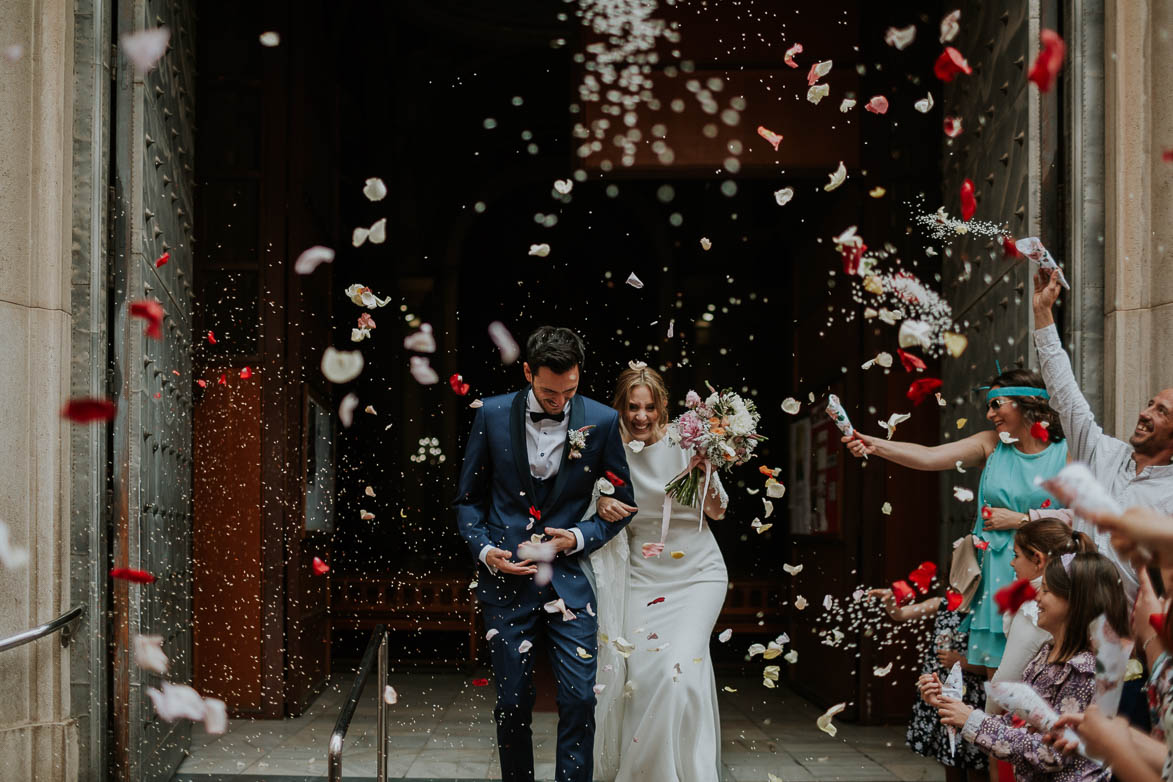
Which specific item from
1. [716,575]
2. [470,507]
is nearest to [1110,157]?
[716,575]

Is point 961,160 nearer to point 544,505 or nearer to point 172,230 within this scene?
point 544,505

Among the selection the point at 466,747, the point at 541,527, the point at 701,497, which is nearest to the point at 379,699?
the point at 541,527

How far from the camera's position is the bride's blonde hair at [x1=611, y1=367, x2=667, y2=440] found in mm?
5355

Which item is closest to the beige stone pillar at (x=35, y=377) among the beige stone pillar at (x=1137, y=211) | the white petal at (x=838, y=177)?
the white petal at (x=838, y=177)

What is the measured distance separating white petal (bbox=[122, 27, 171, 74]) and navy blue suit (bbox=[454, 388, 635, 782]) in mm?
2197

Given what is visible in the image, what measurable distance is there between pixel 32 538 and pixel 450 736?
9.15ft

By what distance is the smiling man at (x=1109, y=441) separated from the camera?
4180 mm

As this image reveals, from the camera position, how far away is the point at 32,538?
16.3ft

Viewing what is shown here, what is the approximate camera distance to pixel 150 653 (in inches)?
211

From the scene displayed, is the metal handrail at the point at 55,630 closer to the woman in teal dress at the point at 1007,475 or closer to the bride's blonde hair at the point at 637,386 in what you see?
the bride's blonde hair at the point at 637,386

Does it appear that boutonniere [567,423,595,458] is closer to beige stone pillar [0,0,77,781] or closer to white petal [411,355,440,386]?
beige stone pillar [0,0,77,781]

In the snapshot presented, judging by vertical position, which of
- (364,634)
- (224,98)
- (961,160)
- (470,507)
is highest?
(224,98)

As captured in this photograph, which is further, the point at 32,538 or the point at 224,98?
the point at 224,98

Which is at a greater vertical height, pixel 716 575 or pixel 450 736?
pixel 716 575
